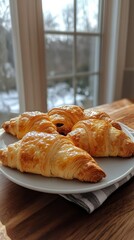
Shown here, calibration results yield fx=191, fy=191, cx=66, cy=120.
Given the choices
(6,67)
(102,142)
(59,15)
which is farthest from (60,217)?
(59,15)

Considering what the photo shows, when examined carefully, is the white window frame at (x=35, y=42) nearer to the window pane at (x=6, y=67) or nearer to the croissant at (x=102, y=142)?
the window pane at (x=6, y=67)

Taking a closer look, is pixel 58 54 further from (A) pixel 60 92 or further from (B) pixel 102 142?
(B) pixel 102 142

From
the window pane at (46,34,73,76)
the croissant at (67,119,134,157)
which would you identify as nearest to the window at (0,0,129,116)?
the window pane at (46,34,73,76)

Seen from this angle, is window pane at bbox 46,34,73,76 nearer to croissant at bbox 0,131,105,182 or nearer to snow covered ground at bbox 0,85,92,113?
snow covered ground at bbox 0,85,92,113

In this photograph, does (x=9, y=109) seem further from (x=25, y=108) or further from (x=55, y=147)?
(x=55, y=147)

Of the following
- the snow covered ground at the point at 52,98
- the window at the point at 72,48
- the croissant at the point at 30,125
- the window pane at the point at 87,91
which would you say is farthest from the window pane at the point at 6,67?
the croissant at the point at 30,125

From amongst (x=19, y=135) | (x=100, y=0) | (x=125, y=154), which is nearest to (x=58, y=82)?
(x=100, y=0)
